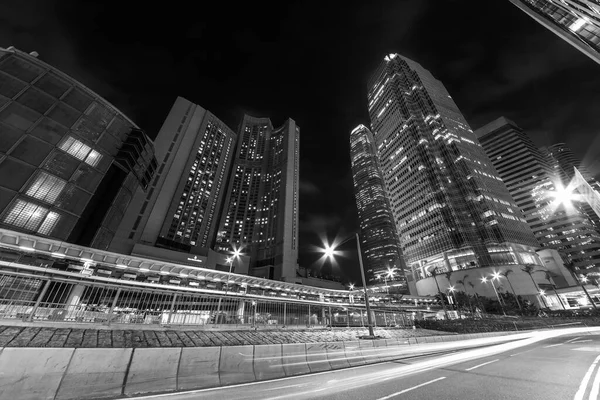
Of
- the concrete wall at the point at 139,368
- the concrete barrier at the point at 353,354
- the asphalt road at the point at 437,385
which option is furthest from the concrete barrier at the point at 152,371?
the concrete barrier at the point at 353,354

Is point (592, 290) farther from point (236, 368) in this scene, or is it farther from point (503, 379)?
point (236, 368)

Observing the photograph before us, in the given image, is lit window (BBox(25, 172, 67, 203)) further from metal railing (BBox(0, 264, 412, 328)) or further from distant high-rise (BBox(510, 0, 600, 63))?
distant high-rise (BBox(510, 0, 600, 63))

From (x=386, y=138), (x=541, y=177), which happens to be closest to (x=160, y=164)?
(x=386, y=138)

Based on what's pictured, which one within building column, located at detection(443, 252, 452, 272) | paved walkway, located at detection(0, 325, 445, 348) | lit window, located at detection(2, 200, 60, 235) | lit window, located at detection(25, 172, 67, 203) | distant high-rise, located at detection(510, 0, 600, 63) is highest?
distant high-rise, located at detection(510, 0, 600, 63)

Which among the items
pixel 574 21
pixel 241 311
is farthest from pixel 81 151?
pixel 574 21

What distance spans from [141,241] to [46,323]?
79022mm

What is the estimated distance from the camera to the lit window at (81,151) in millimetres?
34656

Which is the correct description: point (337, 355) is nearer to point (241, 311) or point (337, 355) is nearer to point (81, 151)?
point (241, 311)

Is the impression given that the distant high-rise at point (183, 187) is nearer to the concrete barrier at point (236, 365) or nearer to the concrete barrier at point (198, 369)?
the concrete barrier at point (198, 369)

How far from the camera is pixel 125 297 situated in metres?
11.0

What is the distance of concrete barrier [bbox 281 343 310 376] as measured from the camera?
9078 mm

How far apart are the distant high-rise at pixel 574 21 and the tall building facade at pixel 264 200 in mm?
98064

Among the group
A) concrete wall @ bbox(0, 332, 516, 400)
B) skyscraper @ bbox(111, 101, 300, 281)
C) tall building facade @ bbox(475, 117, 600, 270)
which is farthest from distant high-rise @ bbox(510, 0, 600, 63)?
tall building facade @ bbox(475, 117, 600, 270)

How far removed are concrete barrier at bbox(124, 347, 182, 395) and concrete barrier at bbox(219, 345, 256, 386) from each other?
154 cm
